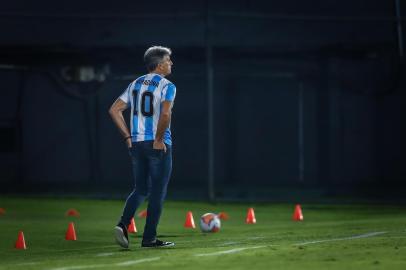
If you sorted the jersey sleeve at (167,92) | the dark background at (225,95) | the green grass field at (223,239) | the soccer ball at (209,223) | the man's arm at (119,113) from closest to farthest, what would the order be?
the green grass field at (223,239) → the jersey sleeve at (167,92) → the man's arm at (119,113) → the soccer ball at (209,223) → the dark background at (225,95)

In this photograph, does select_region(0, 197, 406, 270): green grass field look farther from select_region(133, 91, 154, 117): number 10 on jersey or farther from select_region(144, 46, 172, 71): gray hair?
select_region(144, 46, 172, 71): gray hair

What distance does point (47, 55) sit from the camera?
27531mm

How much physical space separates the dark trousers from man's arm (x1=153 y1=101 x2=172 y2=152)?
8cm

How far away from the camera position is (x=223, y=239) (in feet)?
44.7

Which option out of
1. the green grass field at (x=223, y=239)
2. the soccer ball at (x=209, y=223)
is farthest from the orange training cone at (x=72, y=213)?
the soccer ball at (x=209, y=223)

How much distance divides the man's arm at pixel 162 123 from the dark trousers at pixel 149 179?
0.08 m

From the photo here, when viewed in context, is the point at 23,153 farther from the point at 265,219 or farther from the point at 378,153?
the point at 265,219

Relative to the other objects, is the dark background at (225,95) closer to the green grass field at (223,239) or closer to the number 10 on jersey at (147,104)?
the green grass field at (223,239)

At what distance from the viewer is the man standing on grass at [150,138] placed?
11.9 metres

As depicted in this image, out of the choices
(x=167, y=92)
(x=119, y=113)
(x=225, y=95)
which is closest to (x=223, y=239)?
(x=119, y=113)

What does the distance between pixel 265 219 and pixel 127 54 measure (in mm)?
10315

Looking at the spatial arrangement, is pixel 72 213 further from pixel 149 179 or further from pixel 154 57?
pixel 154 57

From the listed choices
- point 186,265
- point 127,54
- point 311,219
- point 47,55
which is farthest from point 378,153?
point 186,265

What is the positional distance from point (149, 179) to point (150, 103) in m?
0.82
